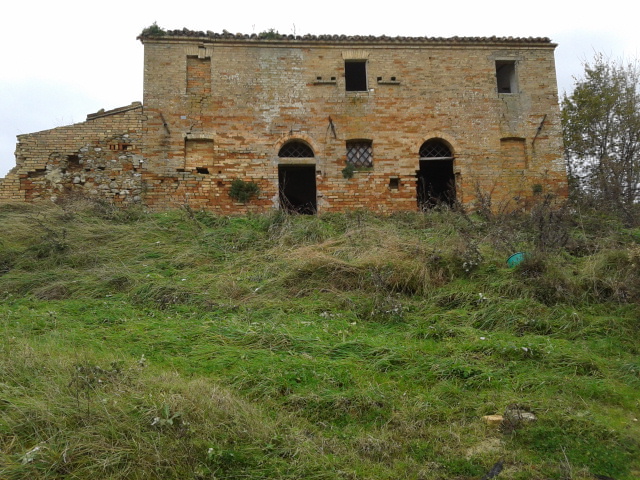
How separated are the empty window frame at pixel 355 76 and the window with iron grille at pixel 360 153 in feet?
5.74

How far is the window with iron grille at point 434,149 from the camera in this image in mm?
15203

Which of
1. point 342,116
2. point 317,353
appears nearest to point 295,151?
point 342,116

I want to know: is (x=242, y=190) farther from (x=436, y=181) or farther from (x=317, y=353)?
(x=317, y=353)

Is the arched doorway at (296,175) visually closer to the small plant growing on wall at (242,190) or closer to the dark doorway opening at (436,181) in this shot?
the small plant growing on wall at (242,190)

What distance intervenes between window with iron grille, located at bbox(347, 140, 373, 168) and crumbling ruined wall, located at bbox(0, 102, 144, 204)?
18.7ft

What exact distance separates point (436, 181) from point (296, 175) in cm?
438

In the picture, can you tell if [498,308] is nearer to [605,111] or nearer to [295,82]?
[295,82]

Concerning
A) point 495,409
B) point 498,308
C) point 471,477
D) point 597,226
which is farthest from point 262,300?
point 597,226

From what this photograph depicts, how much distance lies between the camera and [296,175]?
16422mm

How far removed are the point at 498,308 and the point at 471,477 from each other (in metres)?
3.40

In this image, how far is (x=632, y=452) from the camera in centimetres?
422

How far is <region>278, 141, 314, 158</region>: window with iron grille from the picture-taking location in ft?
48.4

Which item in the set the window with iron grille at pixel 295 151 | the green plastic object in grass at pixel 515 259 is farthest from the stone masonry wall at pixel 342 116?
the green plastic object in grass at pixel 515 259

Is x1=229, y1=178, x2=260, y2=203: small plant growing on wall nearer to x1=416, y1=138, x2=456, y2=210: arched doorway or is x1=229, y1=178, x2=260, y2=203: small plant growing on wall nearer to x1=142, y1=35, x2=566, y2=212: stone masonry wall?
x1=142, y1=35, x2=566, y2=212: stone masonry wall
